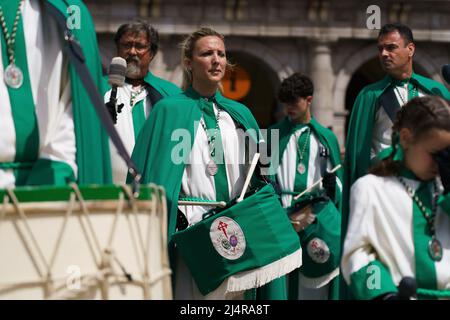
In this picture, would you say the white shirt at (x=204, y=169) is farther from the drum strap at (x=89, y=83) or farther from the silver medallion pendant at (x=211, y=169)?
the drum strap at (x=89, y=83)

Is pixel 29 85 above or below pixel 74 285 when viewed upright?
above

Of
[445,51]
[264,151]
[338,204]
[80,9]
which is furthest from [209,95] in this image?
[445,51]

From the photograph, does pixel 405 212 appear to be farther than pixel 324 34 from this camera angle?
No

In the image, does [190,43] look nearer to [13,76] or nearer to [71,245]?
[13,76]

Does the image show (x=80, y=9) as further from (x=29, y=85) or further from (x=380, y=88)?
(x=380, y=88)

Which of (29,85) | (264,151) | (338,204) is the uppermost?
(29,85)

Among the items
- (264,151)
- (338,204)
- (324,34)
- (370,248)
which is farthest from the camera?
(324,34)

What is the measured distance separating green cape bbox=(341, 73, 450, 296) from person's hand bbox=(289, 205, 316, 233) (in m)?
2.11

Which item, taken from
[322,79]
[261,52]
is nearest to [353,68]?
[322,79]

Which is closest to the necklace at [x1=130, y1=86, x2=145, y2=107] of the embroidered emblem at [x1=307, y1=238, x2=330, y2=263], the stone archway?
the embroidered emblem at [x1=307, y1=238, x2=330, y2=263]

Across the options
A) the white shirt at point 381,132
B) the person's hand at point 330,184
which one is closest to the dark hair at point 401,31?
the white shirt at point 381,132

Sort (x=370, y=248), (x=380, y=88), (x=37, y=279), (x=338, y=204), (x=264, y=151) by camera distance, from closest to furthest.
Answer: (x=37, y=279), (x=370, y=248), (x=264, y=151), (x=380, y=88), (x=338, y=204)
